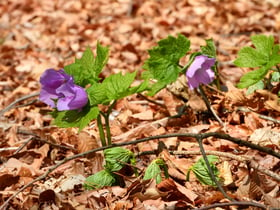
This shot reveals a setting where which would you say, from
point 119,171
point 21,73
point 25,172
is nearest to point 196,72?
point 119,171

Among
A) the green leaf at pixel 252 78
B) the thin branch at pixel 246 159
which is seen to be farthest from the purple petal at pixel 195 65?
the thin branch at pixel 246 159

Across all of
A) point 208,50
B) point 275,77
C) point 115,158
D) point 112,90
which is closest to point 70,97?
point 112,90

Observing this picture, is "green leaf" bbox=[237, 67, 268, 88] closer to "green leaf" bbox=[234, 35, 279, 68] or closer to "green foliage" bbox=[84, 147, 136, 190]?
"green leaf" bbox=[234, 35, 279, 68]

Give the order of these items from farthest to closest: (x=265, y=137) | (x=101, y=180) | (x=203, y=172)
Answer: (x=265, y=137)
(x=101, y=180)
(x=203, y=172)

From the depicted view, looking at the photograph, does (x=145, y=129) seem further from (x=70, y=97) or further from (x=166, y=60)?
(x=70, y=97)

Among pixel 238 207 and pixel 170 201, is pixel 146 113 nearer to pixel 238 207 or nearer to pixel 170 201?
pixel 170 201

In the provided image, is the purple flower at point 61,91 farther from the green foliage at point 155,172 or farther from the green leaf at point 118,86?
the green foliage at point 155,172
